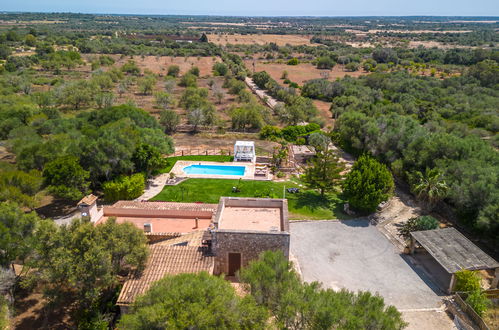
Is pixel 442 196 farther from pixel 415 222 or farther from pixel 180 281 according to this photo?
pixel 180 281

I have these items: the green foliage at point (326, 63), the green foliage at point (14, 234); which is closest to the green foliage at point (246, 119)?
the green foliage at point (14, 234)

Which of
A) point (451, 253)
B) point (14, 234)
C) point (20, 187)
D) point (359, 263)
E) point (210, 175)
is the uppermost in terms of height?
point (14, 234)

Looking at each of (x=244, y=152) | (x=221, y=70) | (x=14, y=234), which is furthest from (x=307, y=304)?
(x=221, y=70)

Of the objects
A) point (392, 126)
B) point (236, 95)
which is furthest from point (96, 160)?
point (236, 95)

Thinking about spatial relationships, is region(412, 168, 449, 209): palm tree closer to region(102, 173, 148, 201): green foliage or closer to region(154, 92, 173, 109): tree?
region(102, 173, 148, 201): green foliage

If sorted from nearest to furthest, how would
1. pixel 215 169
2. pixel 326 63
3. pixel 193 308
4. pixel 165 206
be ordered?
pixel 193 308 → pixel 165 206 → pixel 215 169 → pixel 326 63

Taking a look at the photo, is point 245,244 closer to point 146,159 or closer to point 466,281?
point 466,281

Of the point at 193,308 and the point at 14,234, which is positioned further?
the point at 14,234

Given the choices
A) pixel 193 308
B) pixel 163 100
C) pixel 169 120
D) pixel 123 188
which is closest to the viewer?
pixel 193 308
